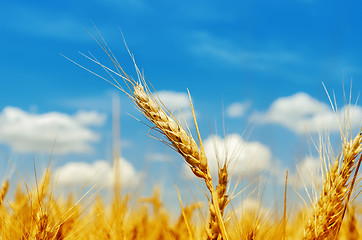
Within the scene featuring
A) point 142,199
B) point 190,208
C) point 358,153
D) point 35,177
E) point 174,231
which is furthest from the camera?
point 142,199

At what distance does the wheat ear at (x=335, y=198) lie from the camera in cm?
183

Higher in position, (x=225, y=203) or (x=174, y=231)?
(x=225, y=203)

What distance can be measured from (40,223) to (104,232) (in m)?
1.04

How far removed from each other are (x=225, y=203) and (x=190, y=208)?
2089 millimetres

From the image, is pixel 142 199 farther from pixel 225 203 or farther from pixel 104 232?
pixel 225 203

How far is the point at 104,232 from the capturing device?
304 centimetres

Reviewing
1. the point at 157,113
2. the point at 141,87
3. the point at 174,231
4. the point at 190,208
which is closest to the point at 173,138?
the point at 157,113

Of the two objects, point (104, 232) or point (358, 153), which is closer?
point (358, 153)

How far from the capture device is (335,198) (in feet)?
5.99

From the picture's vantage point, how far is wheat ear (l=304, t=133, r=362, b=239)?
1.83 metres

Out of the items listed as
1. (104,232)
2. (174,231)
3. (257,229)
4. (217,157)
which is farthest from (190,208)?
(217,157)

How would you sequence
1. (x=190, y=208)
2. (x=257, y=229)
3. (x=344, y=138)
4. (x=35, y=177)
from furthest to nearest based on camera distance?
(x=190, y=208) < (x=35, y=177) < (x=257, y=229) < (x=344, y=138)

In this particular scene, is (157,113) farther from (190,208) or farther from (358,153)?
(190,208)

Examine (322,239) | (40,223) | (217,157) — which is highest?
(217,157)
